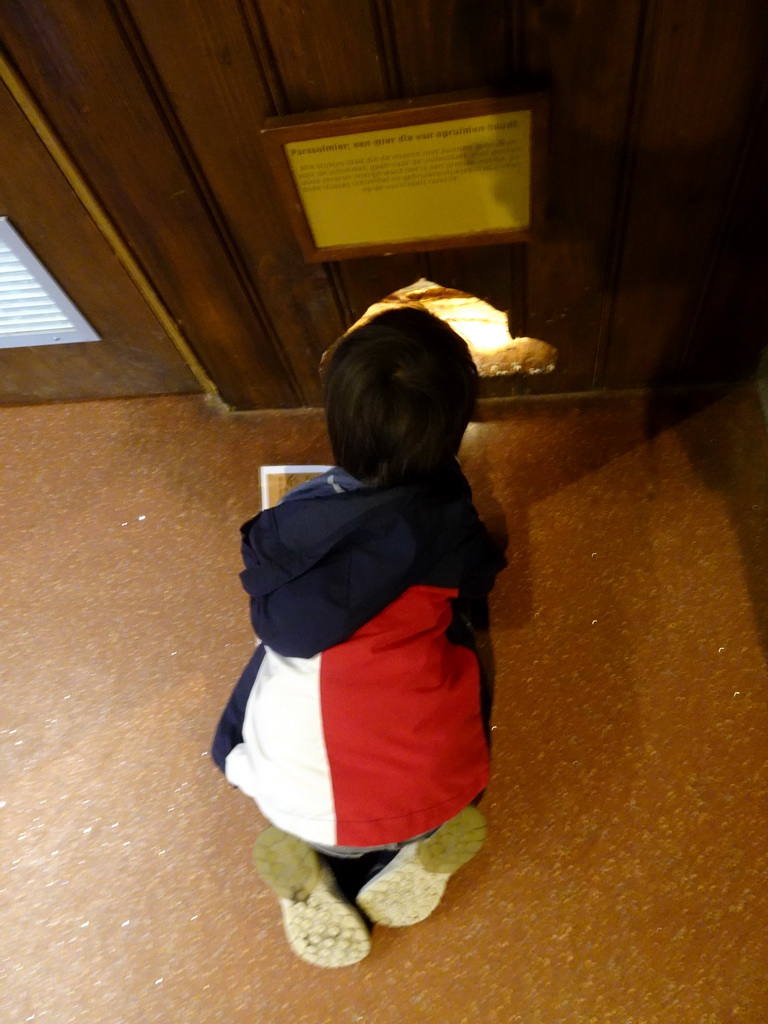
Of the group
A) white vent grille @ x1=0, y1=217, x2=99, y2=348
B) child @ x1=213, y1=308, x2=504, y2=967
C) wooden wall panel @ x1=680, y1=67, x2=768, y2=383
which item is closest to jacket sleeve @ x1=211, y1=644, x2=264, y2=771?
child @ x1=213, y1=308, x2=504, y2=967

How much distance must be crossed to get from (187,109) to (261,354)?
0.43 metres

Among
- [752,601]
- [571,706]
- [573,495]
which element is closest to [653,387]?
[573,495]

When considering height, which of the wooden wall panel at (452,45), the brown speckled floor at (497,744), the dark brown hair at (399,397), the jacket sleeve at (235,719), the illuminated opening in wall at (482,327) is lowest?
the brown speckled floor at (497,744)

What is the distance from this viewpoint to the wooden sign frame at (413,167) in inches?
31.2

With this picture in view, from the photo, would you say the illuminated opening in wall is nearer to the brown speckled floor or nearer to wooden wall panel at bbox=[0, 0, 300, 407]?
the brown speckled floor

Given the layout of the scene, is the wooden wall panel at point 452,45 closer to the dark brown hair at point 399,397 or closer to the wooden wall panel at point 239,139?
the wooden wall panel at point 239,139

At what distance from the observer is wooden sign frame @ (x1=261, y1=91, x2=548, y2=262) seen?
2.60ft

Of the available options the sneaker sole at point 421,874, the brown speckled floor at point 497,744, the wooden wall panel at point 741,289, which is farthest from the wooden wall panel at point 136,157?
the sneaker sole at point 421,874

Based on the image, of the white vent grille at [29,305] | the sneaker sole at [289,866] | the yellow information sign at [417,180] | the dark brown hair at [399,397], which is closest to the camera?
the dark brown hair at [399,397]

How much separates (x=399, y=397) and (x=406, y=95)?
1.21ft

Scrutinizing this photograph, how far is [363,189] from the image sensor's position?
88cm

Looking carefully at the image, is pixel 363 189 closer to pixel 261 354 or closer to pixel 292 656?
pixel 261 354

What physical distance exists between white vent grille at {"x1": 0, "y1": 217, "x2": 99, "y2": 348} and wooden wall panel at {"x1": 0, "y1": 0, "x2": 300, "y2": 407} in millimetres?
187

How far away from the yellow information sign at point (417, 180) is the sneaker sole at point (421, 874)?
2.57 feet
